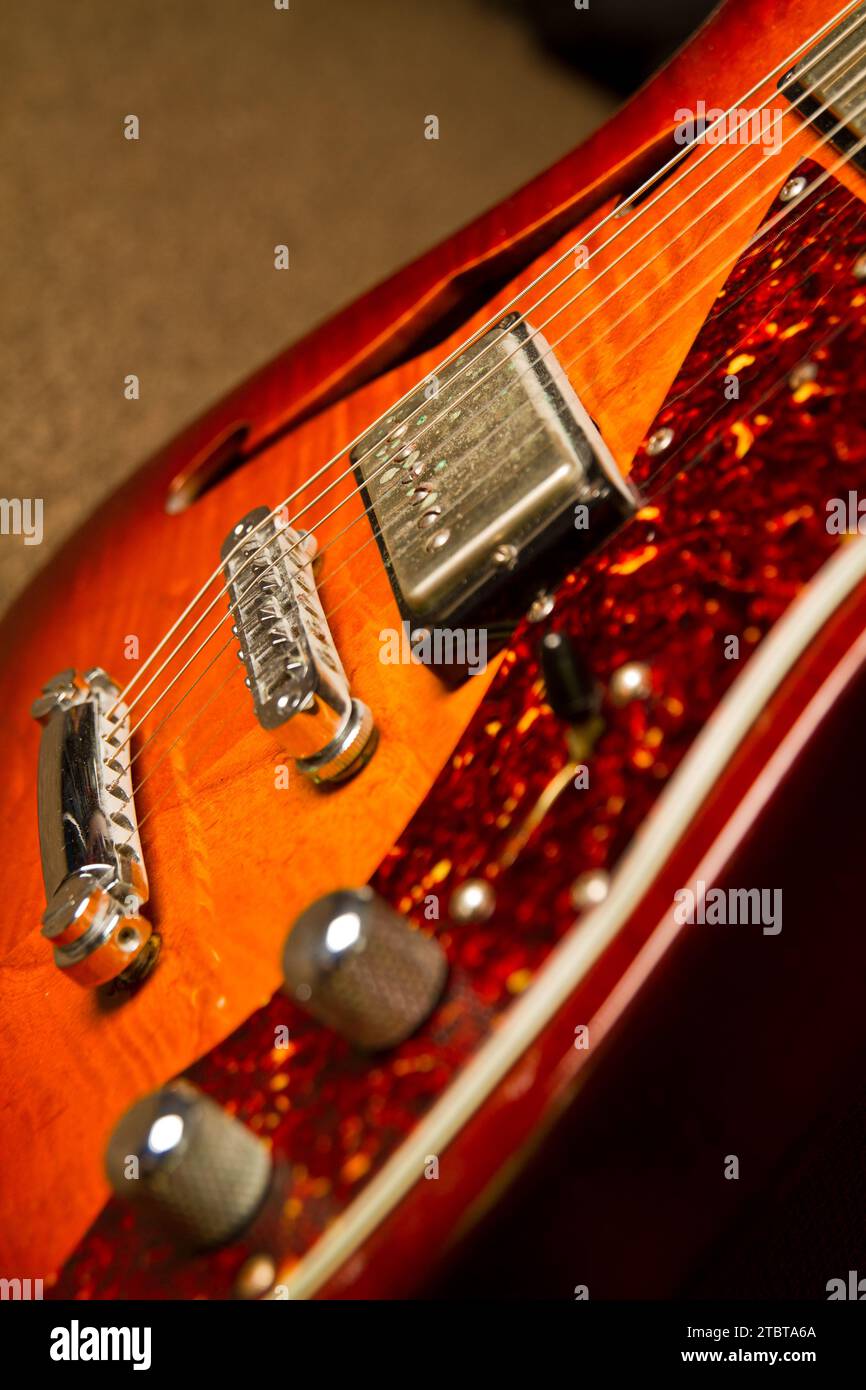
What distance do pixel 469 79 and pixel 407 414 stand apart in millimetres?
1160

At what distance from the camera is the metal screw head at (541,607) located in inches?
21.1

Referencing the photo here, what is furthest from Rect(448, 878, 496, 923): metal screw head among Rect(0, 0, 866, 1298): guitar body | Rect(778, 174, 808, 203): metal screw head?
Rect(778, 174, 808, 203): metal screw head

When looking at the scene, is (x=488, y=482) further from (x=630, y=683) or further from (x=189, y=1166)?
(x=189, y=1166)

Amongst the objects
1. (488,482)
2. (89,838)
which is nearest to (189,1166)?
(89,838)

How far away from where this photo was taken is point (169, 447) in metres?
0.89

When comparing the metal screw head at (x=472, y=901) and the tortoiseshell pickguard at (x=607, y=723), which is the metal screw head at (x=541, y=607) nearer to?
the tortoiseshell pickguard at (x=607, y=723)

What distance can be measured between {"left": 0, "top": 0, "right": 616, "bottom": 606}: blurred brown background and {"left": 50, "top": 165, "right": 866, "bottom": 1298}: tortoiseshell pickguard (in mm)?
845

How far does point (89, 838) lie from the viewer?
61 cm

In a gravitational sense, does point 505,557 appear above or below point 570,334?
below

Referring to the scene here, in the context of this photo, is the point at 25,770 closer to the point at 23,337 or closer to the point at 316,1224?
the point at 316,1224

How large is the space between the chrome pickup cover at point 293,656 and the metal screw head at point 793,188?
334 mm

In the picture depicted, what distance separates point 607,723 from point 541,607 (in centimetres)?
9
